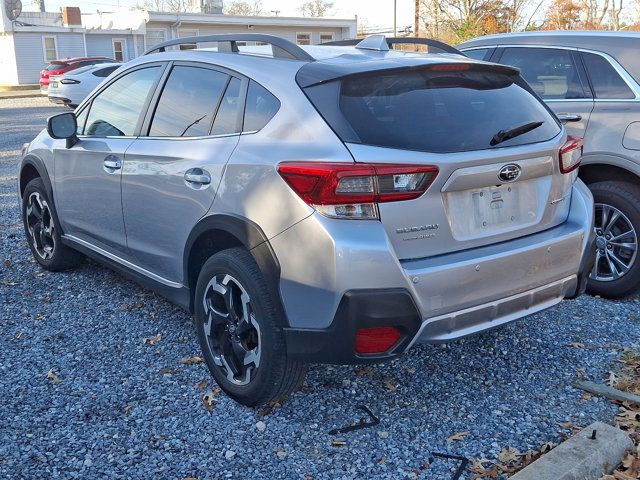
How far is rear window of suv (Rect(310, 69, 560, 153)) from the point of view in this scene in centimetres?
320

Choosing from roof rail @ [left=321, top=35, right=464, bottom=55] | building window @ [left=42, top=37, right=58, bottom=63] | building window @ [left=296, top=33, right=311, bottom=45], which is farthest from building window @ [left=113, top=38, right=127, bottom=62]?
roof rail @ [left=321, top=35, right=464, bottom=55]

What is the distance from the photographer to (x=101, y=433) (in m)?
3.49

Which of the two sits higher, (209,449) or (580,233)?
(580,233)

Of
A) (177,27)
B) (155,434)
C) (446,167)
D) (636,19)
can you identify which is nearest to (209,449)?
Result: (155,434)

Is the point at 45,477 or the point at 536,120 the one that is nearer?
the point at 45,477

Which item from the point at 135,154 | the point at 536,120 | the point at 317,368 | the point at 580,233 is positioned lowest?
the point at 317,368

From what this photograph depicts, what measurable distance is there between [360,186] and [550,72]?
3264 mm

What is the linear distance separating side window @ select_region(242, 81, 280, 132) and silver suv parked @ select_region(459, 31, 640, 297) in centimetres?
268

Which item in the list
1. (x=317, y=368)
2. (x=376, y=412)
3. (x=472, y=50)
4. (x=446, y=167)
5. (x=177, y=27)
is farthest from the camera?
(x=177, y=27)

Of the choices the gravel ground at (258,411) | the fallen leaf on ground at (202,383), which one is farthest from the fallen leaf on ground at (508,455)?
the fallen leaf on ground at (202,383)

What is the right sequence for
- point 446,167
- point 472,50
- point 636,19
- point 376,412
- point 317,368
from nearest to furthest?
1. point 446,167
2. point 376,412
3. point 317,368
4. point 472,50
5. point 636,19

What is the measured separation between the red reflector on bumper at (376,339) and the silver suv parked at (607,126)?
8.46ft

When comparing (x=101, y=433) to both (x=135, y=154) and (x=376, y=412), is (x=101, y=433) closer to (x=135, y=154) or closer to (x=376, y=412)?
(x=376, y=412)

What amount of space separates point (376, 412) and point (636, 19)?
1446 inches
